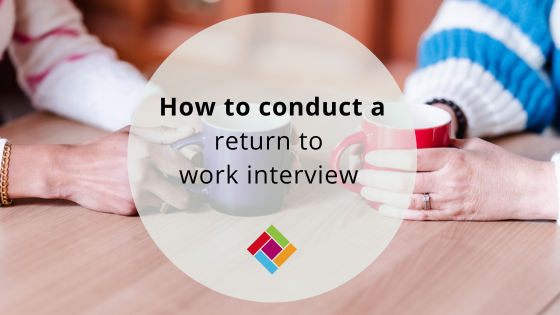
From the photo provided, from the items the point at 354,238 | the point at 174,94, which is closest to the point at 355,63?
the point at 174,94

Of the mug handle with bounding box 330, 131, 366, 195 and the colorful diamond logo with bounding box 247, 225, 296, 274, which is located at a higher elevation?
the mug handle with bounding box 330, 131, 366, 195

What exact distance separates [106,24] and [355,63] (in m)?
1.17

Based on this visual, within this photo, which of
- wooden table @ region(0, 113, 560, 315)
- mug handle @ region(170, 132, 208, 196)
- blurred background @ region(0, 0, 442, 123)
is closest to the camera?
wooden table @ region(0, 113, 560, 315)

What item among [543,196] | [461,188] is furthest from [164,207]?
[543,196]

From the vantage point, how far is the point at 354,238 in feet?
1.98

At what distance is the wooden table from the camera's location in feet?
1.57

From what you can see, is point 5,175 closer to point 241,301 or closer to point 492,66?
point 241,301

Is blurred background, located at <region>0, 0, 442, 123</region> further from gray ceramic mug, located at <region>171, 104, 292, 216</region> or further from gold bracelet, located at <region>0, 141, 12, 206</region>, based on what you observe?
gray ceramic mug, located at <region>171, 104, 292, 216</region>

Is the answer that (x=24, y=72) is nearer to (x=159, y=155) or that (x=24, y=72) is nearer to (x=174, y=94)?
(x=174, y=94)

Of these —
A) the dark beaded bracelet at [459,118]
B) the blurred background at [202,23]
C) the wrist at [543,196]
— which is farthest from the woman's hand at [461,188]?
the blurred background at [202,23]

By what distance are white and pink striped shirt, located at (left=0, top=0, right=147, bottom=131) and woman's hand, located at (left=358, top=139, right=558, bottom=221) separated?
54 centimetres

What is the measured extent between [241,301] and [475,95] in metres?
0.67
